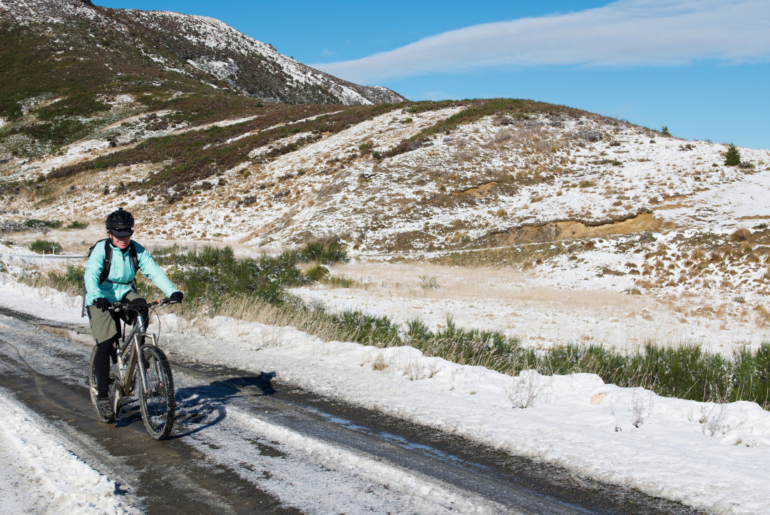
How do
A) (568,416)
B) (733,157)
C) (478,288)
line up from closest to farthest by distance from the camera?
1. (568,416)
2. (478,288)
3. (733,157)

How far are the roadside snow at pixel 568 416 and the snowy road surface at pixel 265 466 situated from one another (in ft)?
0.83

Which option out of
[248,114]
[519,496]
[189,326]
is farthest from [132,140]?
[519,496]

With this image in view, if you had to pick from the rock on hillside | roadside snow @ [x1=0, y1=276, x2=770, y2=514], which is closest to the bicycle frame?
roadside snow @ [x1=0, y1=276, x2=770, y2=514]

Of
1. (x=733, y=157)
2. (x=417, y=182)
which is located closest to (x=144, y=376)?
(x=417, y=182)

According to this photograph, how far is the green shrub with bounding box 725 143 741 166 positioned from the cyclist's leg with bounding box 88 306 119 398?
38031 millimetres

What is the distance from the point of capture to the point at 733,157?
33.4 m

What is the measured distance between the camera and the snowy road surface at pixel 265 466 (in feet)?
12.1

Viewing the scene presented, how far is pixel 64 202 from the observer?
45812mm

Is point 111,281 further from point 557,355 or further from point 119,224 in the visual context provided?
point 557,355

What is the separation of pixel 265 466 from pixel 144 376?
61.7 inches

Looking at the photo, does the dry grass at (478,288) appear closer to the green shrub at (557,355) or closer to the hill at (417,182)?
the hill at (417,182)

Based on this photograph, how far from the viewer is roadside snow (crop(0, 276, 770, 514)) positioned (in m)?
4.03

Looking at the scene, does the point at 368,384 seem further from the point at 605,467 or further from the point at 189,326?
the point at 189,326

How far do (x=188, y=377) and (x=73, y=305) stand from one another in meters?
8.40
